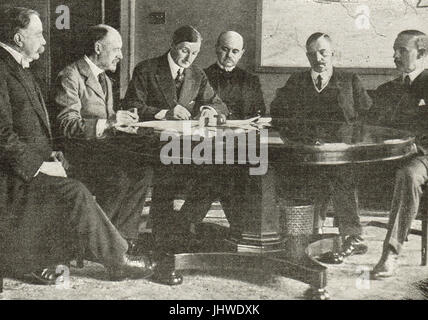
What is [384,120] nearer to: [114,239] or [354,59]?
[354,59]

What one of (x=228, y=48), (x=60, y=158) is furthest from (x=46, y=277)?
(x=228, y=48)

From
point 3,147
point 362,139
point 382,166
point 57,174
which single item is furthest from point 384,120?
point 3,147

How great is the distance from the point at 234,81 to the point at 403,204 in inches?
63.1

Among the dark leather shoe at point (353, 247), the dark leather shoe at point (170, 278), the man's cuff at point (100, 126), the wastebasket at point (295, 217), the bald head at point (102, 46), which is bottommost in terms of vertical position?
the dark leather shoe at point (170, 278)

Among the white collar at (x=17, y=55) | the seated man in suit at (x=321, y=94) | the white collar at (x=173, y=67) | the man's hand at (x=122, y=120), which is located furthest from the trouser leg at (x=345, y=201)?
the white collar at (x=17, y=55)

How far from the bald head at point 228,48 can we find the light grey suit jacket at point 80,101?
95 cm

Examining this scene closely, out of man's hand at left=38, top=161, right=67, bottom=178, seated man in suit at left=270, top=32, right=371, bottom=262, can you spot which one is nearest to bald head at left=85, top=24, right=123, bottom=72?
man's hand at left=38, top=161, right=67, bottom=178

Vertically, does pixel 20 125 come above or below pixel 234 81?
below

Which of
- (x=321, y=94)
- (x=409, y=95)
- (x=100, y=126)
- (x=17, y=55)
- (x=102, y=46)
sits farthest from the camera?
(x=321, y=94)

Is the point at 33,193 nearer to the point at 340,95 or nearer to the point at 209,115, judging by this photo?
the point at 209,115

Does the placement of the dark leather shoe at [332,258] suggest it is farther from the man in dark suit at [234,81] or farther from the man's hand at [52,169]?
the man's hand at [52,169]

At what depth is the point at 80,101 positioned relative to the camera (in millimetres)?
3773

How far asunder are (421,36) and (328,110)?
29.6 inches

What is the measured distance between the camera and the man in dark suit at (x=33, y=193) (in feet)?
10.5
